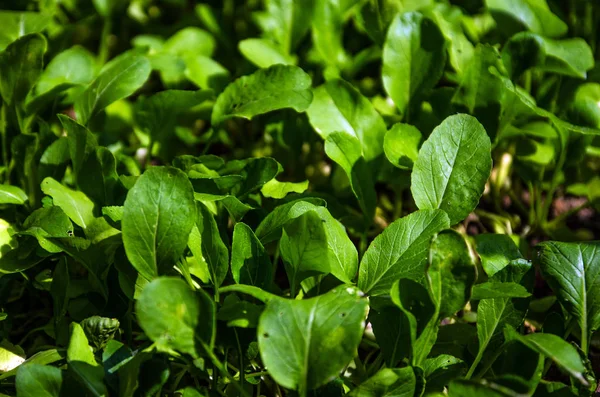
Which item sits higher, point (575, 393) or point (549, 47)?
point (549, 47)

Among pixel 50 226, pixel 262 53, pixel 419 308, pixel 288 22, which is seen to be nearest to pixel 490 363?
pixel 419 308

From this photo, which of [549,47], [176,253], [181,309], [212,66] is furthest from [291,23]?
[181,309]

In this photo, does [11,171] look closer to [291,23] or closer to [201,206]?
[201,206]

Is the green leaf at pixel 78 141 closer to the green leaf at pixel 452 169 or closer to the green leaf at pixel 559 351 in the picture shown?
the green leaf at pixel 452 169

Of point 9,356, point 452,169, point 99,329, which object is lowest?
point 9,356

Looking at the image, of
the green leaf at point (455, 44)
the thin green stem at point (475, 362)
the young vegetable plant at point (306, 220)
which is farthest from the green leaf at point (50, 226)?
the green leaf at point (455, 44)

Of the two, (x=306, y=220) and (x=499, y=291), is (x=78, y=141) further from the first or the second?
(x=499, y=291)
